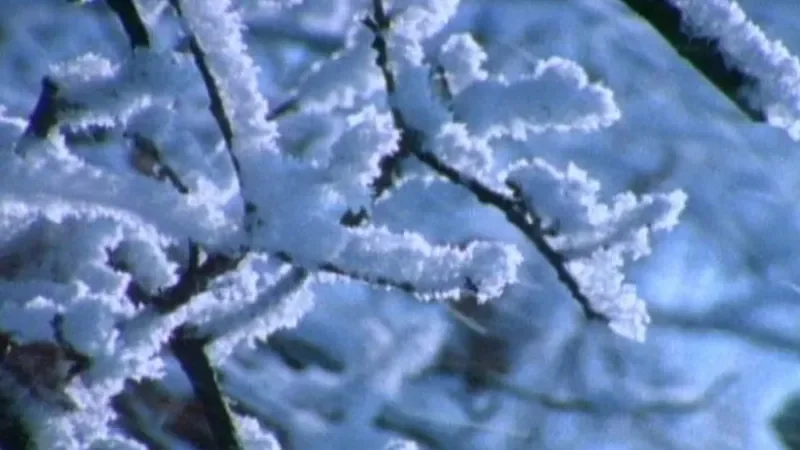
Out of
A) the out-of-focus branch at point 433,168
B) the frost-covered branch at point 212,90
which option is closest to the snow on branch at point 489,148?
the out-of-focus branch at point 433,168

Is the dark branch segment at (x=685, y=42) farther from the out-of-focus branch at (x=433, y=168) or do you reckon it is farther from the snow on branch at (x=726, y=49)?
the out-of-focus branch at (x=433, y=168)

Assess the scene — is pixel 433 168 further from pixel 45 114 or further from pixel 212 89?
pixel 45 114

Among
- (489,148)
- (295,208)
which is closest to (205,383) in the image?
(295,208)

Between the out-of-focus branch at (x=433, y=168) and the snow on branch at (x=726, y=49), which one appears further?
the out-of-focus branch at (x=433, y=168)

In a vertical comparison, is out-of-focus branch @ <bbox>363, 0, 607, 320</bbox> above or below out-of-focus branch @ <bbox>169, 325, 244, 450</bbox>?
above

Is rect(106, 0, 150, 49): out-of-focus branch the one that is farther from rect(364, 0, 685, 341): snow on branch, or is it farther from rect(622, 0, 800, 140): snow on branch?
rect(622, 0, 800, 140): snow on branch

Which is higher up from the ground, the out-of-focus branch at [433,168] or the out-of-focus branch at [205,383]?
the out-of-focus branch at [433,168]

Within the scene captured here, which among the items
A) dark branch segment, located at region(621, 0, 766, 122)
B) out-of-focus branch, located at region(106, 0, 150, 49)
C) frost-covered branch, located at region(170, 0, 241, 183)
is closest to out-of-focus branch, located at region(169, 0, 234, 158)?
frost-covered branch, located at region(170, 0, 241, 183)
